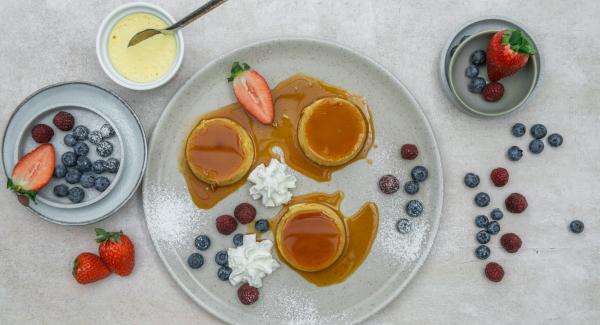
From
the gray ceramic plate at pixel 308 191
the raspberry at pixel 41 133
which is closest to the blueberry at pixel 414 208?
the gray ceramic plate at pixel 308 191

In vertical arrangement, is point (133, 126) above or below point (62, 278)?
above

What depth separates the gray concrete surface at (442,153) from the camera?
2.47 metres

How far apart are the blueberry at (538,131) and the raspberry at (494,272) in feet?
2.15

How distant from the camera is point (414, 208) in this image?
2424 mm

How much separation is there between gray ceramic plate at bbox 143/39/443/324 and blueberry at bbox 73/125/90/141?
1.00ft

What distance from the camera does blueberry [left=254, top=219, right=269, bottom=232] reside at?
7.92ft

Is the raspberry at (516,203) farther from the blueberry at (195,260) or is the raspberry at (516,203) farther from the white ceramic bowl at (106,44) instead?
the white ceramic bowl at (106,44)

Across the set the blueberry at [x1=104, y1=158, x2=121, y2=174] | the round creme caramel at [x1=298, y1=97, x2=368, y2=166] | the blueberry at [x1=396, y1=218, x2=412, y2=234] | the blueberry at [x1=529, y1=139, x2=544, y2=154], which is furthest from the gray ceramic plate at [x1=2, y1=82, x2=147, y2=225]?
the blueberry at [x1=529, y1=139, x2=544, y2=154]

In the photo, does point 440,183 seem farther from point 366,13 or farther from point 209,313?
point 209,313

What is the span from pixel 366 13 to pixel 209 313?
1.63m

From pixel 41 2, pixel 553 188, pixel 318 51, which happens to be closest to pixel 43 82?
pixel 41 2

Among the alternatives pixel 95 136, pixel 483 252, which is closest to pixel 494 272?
pixel 483 252

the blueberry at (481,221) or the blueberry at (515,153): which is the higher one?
the blueberry at (515,153)

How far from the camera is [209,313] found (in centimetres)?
243
